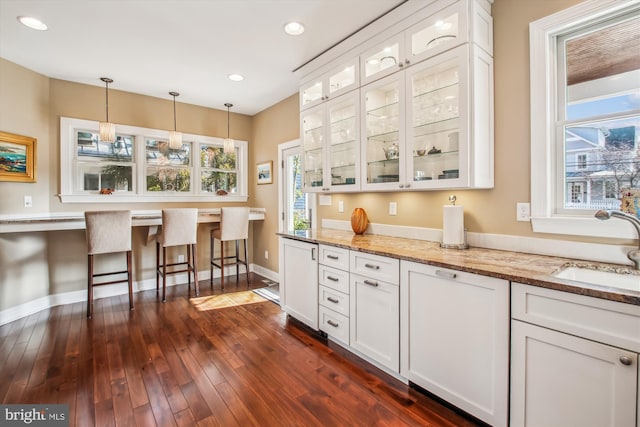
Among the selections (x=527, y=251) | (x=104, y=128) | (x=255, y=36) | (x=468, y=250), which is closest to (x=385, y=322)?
(x=468, y=250)

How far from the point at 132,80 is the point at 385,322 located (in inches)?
154

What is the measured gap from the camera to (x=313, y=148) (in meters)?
3.24

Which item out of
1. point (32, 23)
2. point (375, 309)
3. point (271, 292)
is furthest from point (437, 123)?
point (32, 23)

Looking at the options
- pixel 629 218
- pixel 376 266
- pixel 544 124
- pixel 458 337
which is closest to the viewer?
pixel 629 218

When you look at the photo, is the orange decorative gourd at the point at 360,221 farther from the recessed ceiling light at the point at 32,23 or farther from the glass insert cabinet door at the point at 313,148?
the recessed ceiling light at the point at 32,23

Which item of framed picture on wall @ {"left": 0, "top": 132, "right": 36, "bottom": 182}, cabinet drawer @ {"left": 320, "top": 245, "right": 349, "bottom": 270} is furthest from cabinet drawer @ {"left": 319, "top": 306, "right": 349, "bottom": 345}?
framed picture on wall @ {"left": 0, "top": 132, "right": 36, "bottom": 182}

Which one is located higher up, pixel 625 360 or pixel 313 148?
pixel 313 148

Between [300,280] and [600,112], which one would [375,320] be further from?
[600,112]

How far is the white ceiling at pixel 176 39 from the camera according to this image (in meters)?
2.27

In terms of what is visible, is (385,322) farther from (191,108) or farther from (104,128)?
(191,108)

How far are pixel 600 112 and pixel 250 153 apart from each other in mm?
4400

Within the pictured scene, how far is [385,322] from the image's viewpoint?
2045mm

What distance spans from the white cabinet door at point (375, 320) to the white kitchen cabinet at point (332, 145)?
0.95 m

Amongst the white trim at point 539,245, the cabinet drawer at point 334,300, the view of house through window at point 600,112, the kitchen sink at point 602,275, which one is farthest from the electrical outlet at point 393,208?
the kitchen sink at point 602,275
